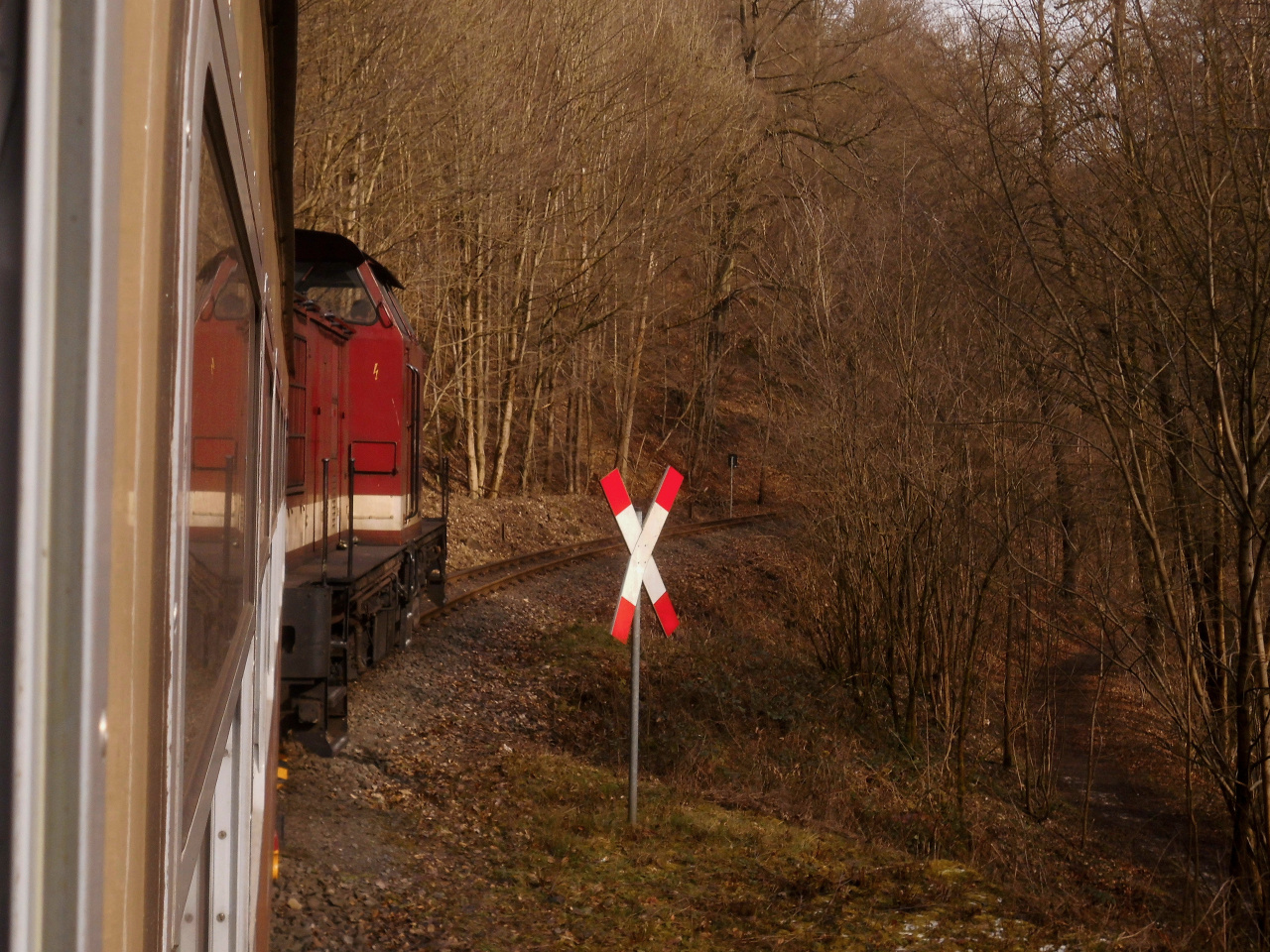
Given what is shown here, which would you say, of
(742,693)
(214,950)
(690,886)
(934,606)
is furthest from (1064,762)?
(214,950)

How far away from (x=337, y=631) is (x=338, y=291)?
139 inches

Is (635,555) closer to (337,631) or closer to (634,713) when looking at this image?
(634,713)

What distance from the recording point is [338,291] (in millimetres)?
9977

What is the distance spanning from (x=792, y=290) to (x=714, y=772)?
6.34 meters

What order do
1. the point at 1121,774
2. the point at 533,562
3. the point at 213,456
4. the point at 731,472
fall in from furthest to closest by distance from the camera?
1. the point at 731,472
2. the point at 533,562
3. the point at 1121,774
4. the point at 213,456

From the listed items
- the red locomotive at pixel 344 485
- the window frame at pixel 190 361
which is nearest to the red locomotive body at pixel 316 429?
the red locomotive at pixel 344 485

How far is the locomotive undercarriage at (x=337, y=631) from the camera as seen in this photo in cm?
666

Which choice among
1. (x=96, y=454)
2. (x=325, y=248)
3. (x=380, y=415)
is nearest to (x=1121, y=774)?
(x=380, y=415)

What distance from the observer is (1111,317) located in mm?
7496

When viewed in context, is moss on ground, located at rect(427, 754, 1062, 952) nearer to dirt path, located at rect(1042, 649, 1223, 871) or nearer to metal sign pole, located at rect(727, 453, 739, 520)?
dirt path, located at rect(1042, 649, 1223, 871)

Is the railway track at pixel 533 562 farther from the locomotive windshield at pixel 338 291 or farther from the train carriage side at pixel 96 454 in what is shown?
the train carriage side at pixel 96 454

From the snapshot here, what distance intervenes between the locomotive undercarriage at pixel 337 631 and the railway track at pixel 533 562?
234cm

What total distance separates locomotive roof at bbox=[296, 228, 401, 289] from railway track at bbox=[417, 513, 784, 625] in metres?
4.78

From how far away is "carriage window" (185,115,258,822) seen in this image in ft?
3.01
